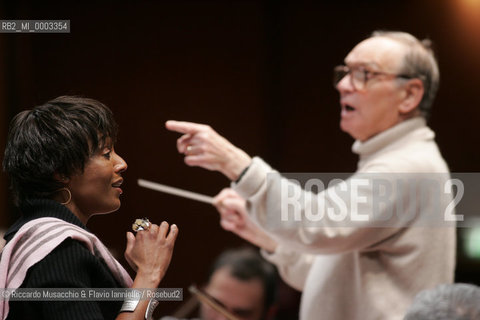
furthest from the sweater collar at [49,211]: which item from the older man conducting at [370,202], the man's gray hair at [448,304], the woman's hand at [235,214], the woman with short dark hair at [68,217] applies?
the woman's hand at [235,214]

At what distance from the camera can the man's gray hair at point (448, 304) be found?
Answer: 98 cm

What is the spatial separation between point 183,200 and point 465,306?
697mm

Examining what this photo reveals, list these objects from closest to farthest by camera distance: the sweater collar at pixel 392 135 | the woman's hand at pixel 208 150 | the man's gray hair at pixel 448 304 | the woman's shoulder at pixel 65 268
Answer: the woman's shoulder at pixel 65 268 < the man's gray hair at pixel 448 304 < the woman's hand at pixel 208 150 < the sweater collar at pixel 392 135

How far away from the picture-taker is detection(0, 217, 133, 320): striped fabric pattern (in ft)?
2.81

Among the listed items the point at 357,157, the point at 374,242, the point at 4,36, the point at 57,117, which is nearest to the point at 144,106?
the point at 4,36

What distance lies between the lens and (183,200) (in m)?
Answer: 1.57

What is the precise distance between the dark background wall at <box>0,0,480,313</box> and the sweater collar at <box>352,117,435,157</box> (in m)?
0.33

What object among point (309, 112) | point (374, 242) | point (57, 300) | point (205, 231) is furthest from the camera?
point (309, 112)

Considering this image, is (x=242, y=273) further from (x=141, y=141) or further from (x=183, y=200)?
(x=141, y=141)

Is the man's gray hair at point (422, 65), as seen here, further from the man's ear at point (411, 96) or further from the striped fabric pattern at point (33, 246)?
the striped fabric pattern at point (33, 246)

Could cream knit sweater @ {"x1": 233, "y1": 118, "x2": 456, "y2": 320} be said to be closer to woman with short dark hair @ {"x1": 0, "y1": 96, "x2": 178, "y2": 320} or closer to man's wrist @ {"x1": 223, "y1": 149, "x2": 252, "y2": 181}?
man's wrist @ {"x1": 223, "y1": 149, "x2": 252, "y2": 181}

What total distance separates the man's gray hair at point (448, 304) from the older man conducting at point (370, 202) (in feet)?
1.72

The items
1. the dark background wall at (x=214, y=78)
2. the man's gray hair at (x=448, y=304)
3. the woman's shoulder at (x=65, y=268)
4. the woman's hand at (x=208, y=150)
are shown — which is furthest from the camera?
the woman's hand at (x=208, y=150)

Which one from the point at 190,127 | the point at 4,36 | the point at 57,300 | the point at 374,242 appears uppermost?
the point at 4,36
